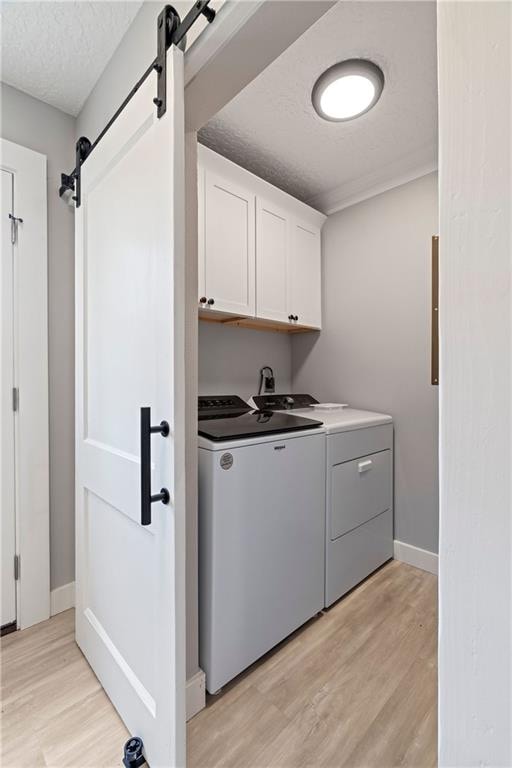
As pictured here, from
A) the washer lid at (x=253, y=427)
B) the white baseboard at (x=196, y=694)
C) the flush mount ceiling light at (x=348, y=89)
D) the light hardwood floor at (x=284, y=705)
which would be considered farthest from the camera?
the flush mount ceiling light at (x=348, y=89)

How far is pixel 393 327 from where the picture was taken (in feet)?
7.52

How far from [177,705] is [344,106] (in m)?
2.37

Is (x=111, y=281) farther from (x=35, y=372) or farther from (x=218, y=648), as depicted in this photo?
(x=218, y=648)

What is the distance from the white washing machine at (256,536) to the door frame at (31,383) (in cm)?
90

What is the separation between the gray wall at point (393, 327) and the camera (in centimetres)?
215

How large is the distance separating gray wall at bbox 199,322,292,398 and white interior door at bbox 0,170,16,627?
3.29 feet

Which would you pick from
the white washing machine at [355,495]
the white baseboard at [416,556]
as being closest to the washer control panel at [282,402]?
the white washing machine at [355,495]

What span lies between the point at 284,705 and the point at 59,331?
1922mm

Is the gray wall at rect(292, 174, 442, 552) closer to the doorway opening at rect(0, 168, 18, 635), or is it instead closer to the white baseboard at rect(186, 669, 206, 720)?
the white baseboard at rect(186, 669, 206, 720)

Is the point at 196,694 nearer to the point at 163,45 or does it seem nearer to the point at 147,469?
the point at 147,469

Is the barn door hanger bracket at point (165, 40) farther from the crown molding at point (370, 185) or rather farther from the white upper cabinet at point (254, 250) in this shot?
the crown molding at point (370, 185)

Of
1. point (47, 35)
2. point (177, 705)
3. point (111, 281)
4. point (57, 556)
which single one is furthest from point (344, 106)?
point (57, 556)

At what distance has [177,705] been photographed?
0.92 meters

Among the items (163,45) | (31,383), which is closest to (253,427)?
(31,383)
